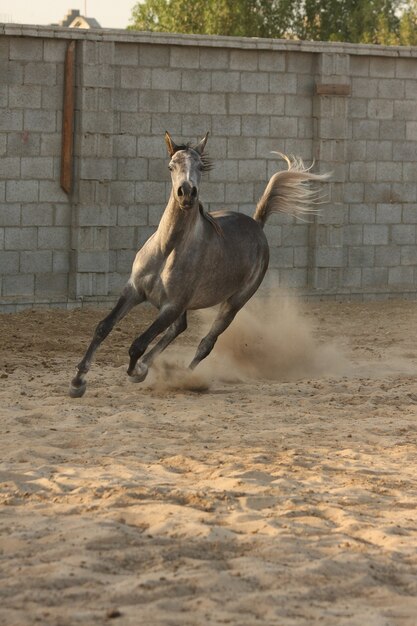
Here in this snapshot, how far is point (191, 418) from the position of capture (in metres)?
8.20

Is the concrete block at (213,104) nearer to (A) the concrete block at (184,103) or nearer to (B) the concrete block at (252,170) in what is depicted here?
(A) the concrete block at (184,103)

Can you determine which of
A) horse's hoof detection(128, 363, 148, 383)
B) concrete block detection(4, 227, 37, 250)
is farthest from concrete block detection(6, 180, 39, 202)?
horse's hoof detection(128, 363, 148, 383)

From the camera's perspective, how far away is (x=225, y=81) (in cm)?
1435

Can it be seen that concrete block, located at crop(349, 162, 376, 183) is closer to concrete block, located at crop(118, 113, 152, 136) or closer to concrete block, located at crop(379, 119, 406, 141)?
concrete block, located at crop(379, 119, 406, 141)

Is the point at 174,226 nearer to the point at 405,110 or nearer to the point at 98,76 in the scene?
the point at 98,76

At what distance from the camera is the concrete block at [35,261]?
44.1 ft

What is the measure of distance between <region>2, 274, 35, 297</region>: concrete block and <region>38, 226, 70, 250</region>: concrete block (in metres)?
0.37

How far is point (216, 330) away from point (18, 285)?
4.09 m

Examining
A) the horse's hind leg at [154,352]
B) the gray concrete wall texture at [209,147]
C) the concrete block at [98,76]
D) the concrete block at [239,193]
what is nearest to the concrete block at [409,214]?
the gray concrete wall texture at [209,147]

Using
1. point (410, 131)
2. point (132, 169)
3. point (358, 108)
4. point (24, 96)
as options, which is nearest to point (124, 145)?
point (132, 169)

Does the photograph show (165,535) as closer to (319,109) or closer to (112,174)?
(112,174)

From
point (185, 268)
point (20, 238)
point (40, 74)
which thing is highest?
point (40, 74)

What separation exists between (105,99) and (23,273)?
2118 millimetres

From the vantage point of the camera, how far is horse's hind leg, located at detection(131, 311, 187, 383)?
904 centimetres
